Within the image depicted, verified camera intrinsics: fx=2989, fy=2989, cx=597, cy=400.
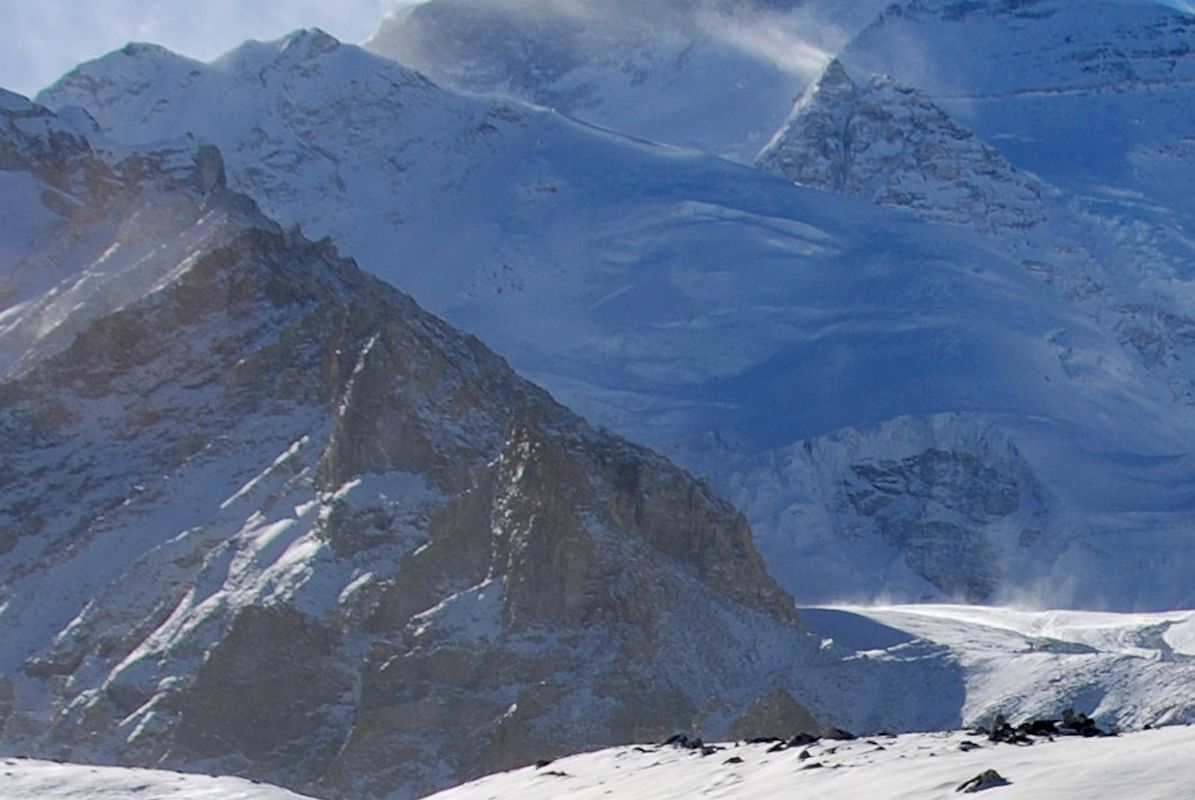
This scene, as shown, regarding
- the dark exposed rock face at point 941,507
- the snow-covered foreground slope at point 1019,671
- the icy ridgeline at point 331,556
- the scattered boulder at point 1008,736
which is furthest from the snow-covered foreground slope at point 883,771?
the dark exposed rock face at point 941,507

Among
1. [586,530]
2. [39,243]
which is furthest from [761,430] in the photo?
[586,530]

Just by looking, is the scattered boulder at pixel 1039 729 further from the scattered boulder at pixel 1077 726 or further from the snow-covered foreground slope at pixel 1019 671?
the snow-covered foreground slope at pixel 1019 671

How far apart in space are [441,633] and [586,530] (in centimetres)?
606

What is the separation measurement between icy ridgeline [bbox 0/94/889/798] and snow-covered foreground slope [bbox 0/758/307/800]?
3926cm

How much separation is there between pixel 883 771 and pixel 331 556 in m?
63.1

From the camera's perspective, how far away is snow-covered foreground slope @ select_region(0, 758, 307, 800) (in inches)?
1458

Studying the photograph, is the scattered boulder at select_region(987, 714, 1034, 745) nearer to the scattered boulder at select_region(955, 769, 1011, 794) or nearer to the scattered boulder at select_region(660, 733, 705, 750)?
the scattered boulder at select_region(955, 769, 1011, 794)

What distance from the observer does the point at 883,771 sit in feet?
88.6

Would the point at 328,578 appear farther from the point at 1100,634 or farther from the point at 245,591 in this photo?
the point at 1100,634

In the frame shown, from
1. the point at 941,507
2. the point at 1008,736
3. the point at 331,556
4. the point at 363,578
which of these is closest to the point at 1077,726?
the point at 1008,736

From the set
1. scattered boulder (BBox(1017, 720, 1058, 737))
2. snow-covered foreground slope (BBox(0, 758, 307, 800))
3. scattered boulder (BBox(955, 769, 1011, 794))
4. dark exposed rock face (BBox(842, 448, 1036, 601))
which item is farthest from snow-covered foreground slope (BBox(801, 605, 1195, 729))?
dark exposed rock face (BBox(842, 448, 1036, 601))

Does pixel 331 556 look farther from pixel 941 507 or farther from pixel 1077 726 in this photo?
pixel 941 507

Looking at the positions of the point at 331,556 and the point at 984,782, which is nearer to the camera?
the point at 984,782

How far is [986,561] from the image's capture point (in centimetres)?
18775
